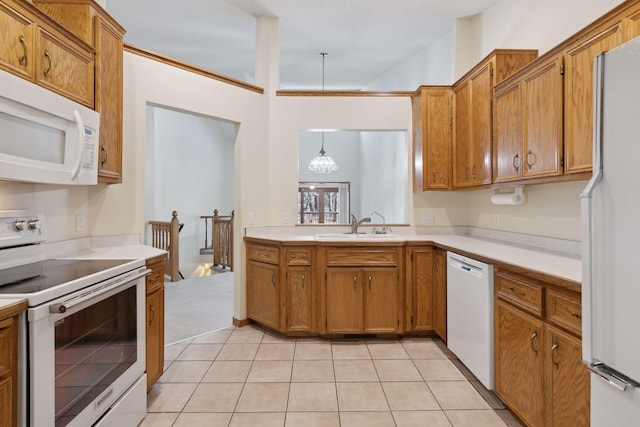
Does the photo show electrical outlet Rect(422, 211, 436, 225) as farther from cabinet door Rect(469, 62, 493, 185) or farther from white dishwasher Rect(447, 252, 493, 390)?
white dishwasher Rect(447, 252, 493, 390)

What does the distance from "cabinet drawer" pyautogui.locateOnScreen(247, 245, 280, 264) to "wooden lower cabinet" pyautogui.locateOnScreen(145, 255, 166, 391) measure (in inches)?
43.0

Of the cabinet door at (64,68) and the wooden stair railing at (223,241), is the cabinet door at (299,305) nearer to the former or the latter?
the cabinet door at (64,68)

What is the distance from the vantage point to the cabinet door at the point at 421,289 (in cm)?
315

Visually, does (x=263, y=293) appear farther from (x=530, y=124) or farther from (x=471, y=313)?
(x=530, y=124)

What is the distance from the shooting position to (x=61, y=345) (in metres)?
1.39

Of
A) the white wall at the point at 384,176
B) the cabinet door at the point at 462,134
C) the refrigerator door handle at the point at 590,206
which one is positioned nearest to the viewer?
the refrigerator door handle at the point at 590,206

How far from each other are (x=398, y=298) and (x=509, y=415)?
4.01 ft

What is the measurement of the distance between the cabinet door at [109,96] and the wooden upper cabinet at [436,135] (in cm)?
250

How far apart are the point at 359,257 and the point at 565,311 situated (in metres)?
1.72

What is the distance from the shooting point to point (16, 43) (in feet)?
5.21

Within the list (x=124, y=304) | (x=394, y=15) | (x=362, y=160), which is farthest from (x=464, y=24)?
(x=362, y=160)

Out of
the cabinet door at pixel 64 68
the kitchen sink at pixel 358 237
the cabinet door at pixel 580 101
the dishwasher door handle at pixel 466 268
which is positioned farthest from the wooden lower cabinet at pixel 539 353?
the cabinet door at pixel 64 68

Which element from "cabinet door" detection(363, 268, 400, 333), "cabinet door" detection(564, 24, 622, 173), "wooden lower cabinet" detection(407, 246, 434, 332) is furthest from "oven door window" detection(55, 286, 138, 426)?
"cabinet door" detection(564, 24, 622, 173)

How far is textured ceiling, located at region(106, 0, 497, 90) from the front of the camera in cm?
339
